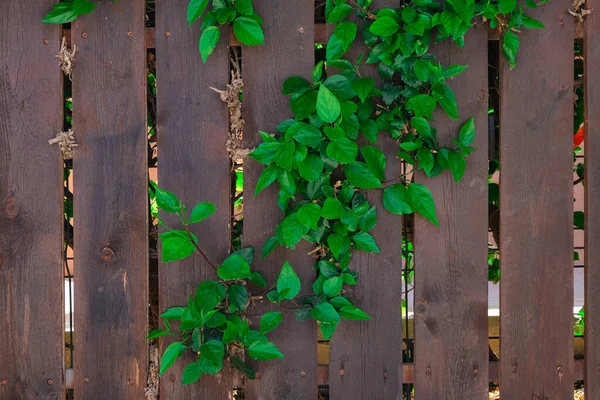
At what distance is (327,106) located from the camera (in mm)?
1671

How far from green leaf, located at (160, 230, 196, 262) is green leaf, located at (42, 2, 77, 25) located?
25.8 inches

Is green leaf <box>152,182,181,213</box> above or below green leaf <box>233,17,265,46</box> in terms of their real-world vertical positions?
below

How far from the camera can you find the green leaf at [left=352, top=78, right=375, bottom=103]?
1.75m

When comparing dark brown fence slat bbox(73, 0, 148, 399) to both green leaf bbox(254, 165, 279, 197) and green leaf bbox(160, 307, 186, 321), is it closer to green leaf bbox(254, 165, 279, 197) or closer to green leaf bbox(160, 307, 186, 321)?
green leaf bbox(160, 307, 186, 321)

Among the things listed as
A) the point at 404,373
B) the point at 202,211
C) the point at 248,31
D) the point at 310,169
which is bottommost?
the point at 404,373

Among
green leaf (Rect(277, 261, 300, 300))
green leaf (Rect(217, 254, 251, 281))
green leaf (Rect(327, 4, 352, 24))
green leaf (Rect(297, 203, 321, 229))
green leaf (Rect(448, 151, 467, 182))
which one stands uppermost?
green leaf (Rect(327, 4, 352, 24))

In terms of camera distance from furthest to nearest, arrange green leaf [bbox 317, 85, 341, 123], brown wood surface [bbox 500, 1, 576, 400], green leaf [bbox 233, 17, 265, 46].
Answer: brown wood surface [bbox 500, 1, 576, 400] → green leaf [bbox 233, 17, 265, 46] → green leaf [bbox 317, 85, 341, 123]

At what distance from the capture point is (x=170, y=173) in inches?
73.2

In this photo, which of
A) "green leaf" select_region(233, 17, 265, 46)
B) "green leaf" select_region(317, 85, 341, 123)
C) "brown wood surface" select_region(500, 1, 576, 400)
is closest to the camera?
"green leaf" select_region(317, 85, 341, 123)

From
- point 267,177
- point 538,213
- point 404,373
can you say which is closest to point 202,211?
point 267,177

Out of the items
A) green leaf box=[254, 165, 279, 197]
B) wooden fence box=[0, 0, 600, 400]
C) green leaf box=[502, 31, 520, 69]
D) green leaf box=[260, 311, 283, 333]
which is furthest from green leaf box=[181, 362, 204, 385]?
green leaf box=[502, 31, 520, 69]

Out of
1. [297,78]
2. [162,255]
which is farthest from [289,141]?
[162,255]

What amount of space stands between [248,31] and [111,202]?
2.02ft

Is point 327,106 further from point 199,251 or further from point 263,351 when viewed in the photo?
point 263,351
